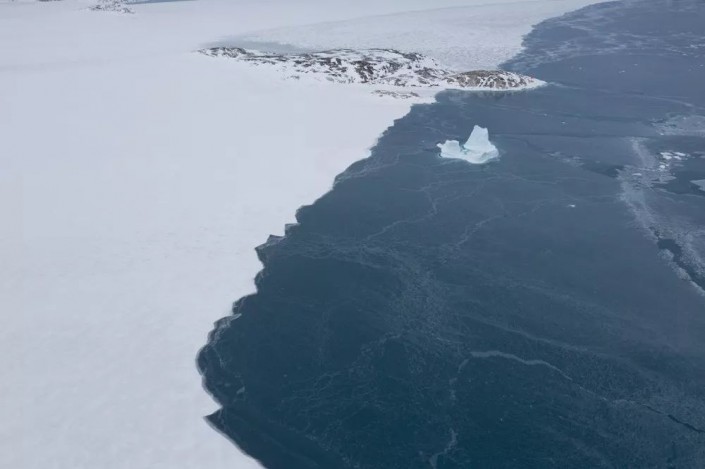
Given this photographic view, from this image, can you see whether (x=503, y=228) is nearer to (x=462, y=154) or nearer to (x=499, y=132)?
(x=462, y=154)

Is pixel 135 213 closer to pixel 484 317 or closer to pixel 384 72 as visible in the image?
pixel 484 317

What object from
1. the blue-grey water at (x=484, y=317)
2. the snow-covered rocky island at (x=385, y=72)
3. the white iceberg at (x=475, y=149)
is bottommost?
the blue-grey water at (x=484, y=317)

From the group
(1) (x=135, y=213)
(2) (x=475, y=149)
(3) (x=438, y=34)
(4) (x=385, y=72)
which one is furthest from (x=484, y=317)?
(3) (x=438, y=34)

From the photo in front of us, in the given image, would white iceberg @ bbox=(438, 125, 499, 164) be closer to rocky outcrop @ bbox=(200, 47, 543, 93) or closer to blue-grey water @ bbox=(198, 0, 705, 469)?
blue-grey water @ bbox=(198, 0, 705, 469)

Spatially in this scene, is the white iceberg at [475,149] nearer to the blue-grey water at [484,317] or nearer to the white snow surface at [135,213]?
the blue-grey water at [484,317]

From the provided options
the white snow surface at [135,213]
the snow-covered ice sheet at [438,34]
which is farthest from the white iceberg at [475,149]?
the snow-covered ice sheet at [438,34]

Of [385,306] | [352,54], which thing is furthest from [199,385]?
[352,54]

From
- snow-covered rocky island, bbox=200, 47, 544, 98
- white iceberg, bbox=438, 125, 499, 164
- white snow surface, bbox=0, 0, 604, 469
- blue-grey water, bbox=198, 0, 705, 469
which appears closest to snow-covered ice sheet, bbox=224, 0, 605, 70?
white snow surface, bbox=0, 0, 604, 469
